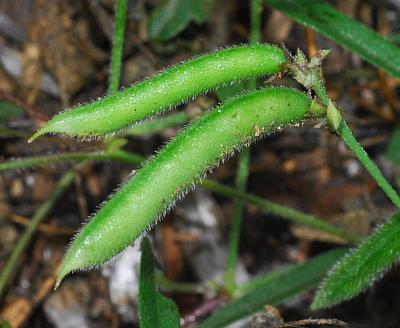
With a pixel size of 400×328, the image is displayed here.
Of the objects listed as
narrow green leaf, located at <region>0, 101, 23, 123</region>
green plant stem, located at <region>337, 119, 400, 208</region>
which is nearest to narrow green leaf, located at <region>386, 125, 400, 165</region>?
green plant stem, located at <region>337, 119, 400, 208</region>

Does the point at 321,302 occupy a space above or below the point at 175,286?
below

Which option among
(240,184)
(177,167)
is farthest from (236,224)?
(177,167)

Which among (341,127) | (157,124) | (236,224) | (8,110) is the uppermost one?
(8,110)

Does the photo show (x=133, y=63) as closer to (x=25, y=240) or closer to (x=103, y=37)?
(x=103, y=37)

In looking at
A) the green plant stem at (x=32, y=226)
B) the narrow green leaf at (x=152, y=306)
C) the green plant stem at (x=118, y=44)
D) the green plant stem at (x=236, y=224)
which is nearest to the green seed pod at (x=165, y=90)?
the narrow green leaf at (x=152, y=306)

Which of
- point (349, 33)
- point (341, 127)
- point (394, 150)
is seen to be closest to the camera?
point (341, 127)

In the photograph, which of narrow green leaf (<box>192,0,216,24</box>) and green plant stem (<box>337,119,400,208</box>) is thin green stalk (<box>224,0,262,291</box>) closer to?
narrow green leaf (<box>192,0,216,24</box>)

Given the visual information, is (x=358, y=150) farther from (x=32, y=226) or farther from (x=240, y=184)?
(x=32, y=226)
